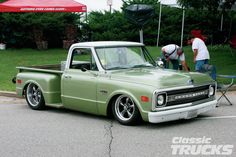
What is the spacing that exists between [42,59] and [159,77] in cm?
1278

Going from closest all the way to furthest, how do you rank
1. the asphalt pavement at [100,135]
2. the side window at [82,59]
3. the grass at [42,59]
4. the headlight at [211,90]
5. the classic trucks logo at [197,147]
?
the classic trucks logo at [197,147]
the asphalt pavement at [100,135]
the headlight at [211,90]
the side window at [82,59]
the grass at [42,59]

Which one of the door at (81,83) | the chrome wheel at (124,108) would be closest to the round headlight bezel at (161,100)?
the chrome wheel at (124,108)

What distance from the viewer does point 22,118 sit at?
987cm

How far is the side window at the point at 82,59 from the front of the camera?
964 cm

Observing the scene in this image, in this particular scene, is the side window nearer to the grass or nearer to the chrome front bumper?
the chrome front bumper

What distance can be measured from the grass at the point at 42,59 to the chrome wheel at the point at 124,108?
5.36m

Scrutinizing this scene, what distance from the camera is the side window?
9.64 metres

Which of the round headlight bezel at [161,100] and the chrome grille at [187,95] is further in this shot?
the chrome grille at [187,95]

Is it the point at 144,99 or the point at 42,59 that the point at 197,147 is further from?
the point at 42,59

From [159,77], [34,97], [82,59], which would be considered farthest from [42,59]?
[159,77]

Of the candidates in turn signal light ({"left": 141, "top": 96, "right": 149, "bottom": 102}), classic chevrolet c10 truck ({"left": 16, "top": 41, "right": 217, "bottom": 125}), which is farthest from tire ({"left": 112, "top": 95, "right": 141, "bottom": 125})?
turn signal light ({"left": 141, "top": 96, "right": 149, "bottom": 102})

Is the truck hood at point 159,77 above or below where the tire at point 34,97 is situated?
above

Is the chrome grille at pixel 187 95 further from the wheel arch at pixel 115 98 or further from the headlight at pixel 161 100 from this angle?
the wheel arch at pixel 115 98

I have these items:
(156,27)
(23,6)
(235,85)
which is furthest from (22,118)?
(156,27)
